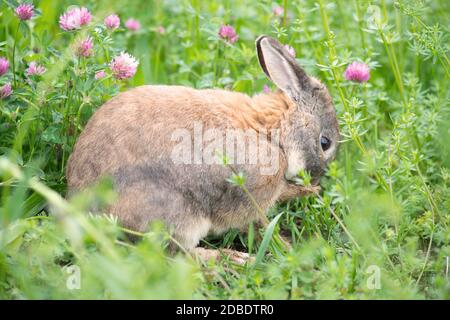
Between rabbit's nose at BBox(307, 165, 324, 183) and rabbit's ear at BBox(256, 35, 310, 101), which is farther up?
rabbit's ear at BBox(256, 35, 310, 101)

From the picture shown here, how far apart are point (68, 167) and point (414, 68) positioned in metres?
3.21

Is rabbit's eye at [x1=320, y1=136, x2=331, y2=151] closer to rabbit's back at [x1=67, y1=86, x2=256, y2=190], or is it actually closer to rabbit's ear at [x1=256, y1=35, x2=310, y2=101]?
rabbit's ear at [x1=256, y1=35, x2=310, y2=101]

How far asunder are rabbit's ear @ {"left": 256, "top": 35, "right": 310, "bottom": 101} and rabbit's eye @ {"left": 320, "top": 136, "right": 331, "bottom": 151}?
0.34 meters

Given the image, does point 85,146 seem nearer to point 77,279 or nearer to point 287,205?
point 77,279

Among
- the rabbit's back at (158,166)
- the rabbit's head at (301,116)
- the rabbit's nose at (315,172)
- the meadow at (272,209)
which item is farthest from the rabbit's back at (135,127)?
the rabbit's nose at (315,172)

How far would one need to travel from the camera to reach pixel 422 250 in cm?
424

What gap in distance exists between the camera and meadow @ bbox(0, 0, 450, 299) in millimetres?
3371


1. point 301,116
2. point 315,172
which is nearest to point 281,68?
point 301,116

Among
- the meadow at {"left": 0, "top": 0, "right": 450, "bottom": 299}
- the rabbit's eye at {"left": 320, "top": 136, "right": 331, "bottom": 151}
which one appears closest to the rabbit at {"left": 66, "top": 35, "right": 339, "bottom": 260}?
the rabbit's eye at {"left": 320, "top": 136, "right": 331, "bottom": 151}

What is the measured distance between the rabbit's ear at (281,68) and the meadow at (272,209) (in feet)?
0.84

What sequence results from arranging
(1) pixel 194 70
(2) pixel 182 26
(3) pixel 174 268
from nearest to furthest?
(3) pixel 174 268 < (1) pixel 194 70 < (2) pixel 182 26

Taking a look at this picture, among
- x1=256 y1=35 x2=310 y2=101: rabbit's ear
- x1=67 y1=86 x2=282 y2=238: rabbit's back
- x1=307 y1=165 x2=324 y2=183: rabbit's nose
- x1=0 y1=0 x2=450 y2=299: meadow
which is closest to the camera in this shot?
x1=0 y1=0 x2=450 y2=299: meadow

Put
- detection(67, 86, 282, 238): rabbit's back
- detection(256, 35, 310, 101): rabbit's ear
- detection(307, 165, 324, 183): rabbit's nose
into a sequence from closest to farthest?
1. detection(67, 86, 282, 238): rabbit's back
2. detection(256, 35, 310, 101): rabbit's ear
3. detection(307, 165, 324, 183): rabbit's nose

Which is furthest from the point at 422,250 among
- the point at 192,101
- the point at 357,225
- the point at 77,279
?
the point at 77,279
